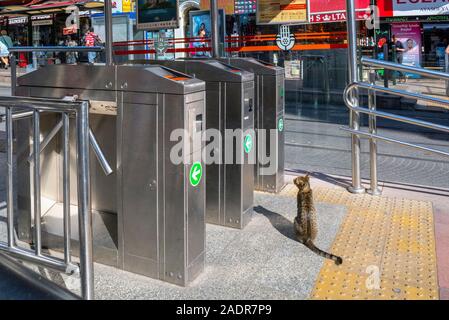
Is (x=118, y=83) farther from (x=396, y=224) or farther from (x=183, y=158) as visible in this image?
(x=396, y=224)

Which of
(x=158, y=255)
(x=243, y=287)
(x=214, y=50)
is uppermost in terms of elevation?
(x=214, y=50)

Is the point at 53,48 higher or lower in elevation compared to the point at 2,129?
higher

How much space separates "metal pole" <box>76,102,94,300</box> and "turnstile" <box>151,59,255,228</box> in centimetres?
162

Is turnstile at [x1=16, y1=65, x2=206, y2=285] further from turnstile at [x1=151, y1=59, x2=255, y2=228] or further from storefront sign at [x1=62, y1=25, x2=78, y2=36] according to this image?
storefront sign at [x1=62, y1=25, x2=78, y2=36]

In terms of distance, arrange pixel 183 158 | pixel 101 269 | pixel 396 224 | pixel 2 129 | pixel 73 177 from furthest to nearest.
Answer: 1. pixel 2 129
2. pixel 396 224
3. pixel 73 177
4. pixel 101 269
5. pixel 183 158

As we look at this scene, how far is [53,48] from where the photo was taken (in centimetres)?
544

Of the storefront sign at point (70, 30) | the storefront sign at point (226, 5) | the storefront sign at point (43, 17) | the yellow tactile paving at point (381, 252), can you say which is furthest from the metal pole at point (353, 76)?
the storefront sign at point (43, 17)

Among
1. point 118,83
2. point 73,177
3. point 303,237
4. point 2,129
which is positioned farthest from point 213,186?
point 2,129

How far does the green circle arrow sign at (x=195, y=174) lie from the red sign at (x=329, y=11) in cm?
598

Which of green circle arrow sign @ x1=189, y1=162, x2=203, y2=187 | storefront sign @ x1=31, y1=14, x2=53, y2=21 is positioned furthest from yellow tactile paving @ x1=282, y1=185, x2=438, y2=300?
storefront sign @ x1=31, y1=14, x2=53, y2=21

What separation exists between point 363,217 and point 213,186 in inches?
51.6

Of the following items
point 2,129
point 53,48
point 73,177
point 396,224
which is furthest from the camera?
point 2,129

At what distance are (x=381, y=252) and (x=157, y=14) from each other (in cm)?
613

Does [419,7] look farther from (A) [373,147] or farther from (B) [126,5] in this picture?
Answer: (A) [373,147]
